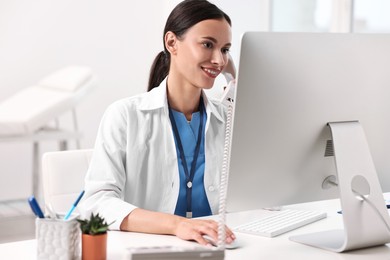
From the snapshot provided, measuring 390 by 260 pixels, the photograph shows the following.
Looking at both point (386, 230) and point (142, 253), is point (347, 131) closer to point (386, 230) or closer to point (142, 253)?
point (386, 230)

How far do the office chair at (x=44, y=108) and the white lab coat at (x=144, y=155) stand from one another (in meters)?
2.51

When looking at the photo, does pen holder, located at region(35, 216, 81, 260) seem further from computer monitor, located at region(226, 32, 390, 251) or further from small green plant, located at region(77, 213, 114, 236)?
computer monitor, located at region(226, 32, 390, 251)

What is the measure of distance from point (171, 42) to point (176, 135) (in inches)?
12.4

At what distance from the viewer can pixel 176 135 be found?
2.04 meters

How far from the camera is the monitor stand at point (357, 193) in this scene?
152cm

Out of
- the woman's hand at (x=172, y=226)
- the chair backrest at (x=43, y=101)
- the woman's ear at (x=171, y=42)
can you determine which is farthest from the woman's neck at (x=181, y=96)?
the chair backrest at (x=43, y=101)

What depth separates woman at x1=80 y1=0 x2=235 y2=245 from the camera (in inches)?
76.7

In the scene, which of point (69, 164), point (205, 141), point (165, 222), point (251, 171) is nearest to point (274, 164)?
point (251, 171)

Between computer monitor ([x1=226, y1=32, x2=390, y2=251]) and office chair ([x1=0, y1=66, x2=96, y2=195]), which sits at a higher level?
office chair ([x1=0, y1=66, x2=96, y2=195])

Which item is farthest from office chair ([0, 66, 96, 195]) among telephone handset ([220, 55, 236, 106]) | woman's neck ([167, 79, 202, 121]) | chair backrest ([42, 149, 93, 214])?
woman's neck ([167, 79, 202, 121])

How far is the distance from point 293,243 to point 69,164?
2.75 ft

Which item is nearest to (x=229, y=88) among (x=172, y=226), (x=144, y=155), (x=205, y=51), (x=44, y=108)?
(x=205, y=51)

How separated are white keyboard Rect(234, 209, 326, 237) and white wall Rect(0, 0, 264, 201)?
2.78 m

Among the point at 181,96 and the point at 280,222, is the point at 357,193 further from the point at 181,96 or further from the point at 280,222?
the point at 181,96
